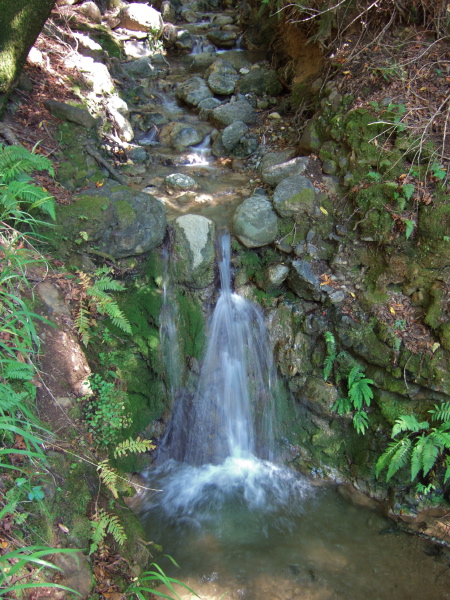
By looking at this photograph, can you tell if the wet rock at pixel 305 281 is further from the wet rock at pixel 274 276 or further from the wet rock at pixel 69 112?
the wet rock at pixel 69 112

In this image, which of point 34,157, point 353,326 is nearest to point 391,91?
point 353,326

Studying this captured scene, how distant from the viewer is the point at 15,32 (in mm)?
5035

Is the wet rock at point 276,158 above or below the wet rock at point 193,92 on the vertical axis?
below

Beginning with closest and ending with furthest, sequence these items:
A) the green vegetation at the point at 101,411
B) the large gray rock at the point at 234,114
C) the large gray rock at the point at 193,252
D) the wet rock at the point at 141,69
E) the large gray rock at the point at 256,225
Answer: the green vegetation at the point at 101,411 → the large gray rock at the point at 193,252 → the large gray rock at the point at 256,225 → the large gray rock at the point at 234,114 → the wet rock at the point at 141,69

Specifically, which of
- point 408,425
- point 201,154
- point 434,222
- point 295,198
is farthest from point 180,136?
point 408,425

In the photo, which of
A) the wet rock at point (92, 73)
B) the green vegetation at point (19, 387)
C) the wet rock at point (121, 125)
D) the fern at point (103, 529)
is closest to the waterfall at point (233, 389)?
the fern at point (103, 529)

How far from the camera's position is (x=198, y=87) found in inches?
400

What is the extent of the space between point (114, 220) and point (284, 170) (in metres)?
2.91

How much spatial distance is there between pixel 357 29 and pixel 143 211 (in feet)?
15.6

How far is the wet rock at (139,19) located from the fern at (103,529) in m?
12.9

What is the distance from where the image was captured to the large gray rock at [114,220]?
199 inches

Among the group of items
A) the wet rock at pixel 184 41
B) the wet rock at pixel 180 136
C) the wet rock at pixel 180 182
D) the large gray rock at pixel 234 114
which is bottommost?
the wet rock at pixel 180 182

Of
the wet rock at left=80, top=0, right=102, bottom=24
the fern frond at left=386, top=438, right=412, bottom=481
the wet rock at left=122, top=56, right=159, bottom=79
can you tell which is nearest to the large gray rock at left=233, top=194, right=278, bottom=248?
the fern frond at left=386, top=438, right=412, bottom=481

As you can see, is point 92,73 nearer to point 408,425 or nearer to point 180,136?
point 180,136
